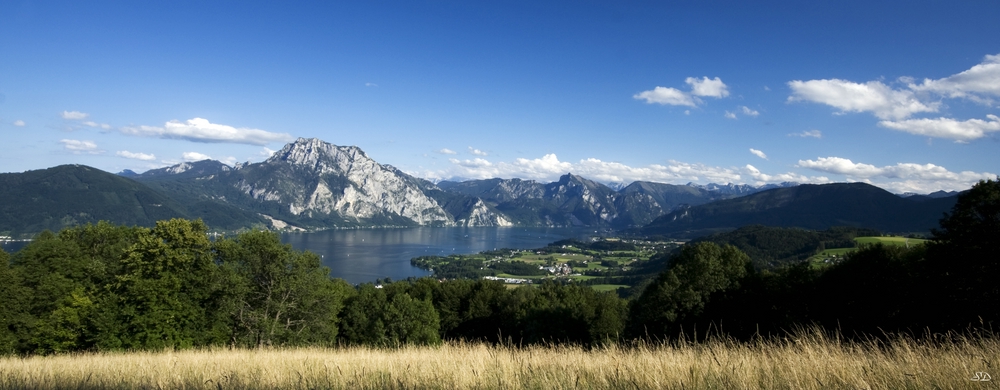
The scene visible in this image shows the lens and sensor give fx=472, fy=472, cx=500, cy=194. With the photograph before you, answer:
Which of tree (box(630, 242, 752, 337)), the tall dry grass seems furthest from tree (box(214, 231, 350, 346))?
the tall dry grass

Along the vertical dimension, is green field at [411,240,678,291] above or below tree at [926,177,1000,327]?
below

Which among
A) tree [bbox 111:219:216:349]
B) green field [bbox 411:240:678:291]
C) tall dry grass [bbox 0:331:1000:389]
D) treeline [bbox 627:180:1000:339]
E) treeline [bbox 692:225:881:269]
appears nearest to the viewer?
tall dry grass [bbox 0:331:1000:389]

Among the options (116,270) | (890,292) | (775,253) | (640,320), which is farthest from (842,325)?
(775,253)

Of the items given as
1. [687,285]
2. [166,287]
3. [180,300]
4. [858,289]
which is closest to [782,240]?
[687,285]

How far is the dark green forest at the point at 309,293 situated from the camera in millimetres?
14914

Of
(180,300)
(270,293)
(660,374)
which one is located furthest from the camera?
(270,293)

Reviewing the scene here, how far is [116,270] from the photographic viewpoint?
21.1 metres

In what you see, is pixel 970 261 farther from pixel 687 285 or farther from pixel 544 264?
pixel 544 264

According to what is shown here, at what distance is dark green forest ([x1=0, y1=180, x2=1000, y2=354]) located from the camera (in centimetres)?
1491

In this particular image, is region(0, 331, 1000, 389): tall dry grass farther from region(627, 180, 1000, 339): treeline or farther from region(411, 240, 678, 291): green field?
region(411, 240, 678, 291): green field

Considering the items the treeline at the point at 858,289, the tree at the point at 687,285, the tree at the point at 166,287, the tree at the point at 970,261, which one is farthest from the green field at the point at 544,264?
the tree at the point at 166,287

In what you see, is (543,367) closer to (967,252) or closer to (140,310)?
(967,252)

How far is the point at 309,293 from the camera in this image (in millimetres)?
22203

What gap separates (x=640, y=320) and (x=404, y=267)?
118 m
